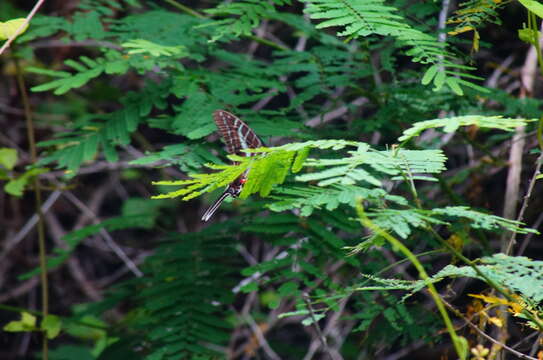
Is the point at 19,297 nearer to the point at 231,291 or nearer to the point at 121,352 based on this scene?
the point at 121,352

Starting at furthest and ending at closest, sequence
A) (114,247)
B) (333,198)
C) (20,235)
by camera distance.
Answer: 1. (20,235)
2. (114,247)
3. (333,198)

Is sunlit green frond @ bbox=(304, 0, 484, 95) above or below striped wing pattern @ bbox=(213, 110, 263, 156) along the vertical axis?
above

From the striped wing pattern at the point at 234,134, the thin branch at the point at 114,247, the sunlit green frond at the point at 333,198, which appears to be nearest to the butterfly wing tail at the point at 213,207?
the striped wing pattern at the point at 234,134

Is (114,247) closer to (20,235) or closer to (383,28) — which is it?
(20,235)

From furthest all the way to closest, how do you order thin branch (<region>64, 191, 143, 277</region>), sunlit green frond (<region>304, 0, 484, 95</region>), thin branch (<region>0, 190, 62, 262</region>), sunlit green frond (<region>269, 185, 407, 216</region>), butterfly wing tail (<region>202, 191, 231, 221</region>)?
thin branch (<region>0, 190, 62, 262</region>), thin branch (<region>64, 191, 143, 277</region>), butterfly wing tail (<region>202, 191, 231, 221</region>), sunlit green frond (<region>304, 0, 484, 95</region>), sunlit green frond (<region>269, 185, 407, 216</region>)

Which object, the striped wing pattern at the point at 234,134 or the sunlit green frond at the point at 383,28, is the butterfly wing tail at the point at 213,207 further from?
the sunlit green frond at the point at 383,28

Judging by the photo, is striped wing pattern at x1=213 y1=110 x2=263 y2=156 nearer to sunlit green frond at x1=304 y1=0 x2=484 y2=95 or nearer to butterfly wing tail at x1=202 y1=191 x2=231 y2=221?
butterfly wing tail at x1=202 y1=191 x2=231 y2=221

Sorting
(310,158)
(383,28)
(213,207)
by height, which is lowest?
(213,207)

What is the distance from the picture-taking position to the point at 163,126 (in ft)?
6.60

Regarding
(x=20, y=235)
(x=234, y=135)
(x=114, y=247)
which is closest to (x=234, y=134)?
(x=234, y=135)

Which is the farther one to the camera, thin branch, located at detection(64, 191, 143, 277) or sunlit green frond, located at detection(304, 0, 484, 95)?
thin branch, located at detection(64, 191, 143, 277)

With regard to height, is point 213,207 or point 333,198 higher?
point 333,198

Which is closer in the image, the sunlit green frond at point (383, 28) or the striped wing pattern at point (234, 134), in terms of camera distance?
the sunlit green frond at point (383, 28)

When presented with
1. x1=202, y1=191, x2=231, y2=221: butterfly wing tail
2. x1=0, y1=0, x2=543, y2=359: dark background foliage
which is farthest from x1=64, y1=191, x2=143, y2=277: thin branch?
Result: x1=202, y1=191, x2=231, y2=221: butterfly wing tail
